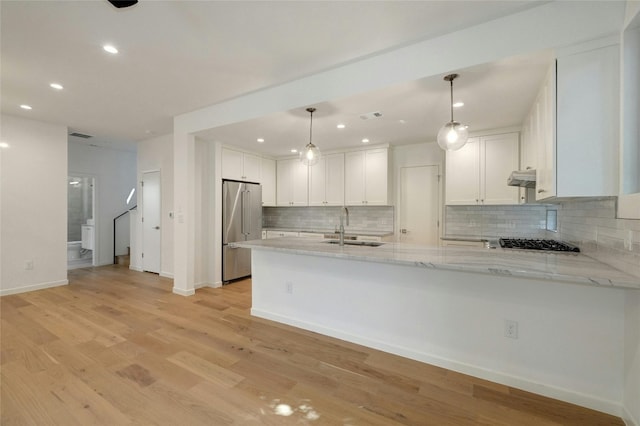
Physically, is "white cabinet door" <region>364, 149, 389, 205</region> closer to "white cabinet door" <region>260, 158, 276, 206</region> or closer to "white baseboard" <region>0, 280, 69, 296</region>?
"white cabinet door" <region>260, 158, 276, 206</region>

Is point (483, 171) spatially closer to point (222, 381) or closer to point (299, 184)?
point (299, 184)

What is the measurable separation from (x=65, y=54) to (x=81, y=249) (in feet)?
20.0

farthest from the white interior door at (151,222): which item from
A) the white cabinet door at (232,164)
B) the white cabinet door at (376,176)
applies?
the white cabinet door at (376,176)

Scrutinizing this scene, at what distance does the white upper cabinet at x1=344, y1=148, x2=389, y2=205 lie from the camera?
474 cm

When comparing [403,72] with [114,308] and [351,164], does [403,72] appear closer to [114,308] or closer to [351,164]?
[351,164]

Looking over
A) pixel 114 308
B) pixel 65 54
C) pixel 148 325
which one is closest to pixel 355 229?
pixel 148 325

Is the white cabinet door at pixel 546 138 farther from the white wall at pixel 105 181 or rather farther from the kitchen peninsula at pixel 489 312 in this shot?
the white wall at pixel 105 181

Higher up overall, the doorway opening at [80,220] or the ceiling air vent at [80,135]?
the ceiling air vent at [80,135]

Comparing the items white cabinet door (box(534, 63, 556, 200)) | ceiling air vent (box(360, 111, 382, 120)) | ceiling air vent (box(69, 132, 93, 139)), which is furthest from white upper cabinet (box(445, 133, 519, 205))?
ceiling air vent (box(69, 132, 93, 139))

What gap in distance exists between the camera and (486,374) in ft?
6.92

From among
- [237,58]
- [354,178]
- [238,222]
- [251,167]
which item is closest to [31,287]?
[238,222]

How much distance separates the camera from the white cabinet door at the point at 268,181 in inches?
223

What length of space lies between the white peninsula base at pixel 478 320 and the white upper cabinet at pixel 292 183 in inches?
106

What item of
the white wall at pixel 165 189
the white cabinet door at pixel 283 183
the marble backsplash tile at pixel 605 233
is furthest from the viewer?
the white cabinet door at pixel 283 183
